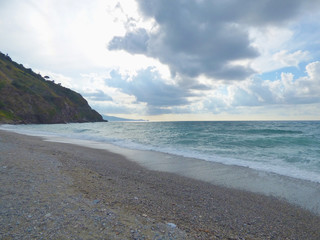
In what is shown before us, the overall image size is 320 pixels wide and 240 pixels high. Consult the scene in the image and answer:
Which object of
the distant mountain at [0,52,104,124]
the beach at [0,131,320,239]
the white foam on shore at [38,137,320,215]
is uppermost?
the distant mountain at [0,52,104,124]

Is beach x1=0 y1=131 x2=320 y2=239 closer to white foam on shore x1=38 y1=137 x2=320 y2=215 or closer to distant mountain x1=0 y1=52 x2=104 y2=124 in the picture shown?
white foam on shore x1=38 y1=137 x2=320 y2=215

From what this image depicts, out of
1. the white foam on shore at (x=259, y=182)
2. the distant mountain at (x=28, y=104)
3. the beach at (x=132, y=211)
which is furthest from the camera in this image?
the distant mountain at (x=28, y=104)

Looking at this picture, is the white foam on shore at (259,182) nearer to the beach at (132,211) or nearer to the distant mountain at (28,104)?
the beach at (132,211)

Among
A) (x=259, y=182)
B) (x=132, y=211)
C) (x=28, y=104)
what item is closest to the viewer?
(x=132, y=211)

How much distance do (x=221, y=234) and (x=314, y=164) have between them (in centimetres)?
1315

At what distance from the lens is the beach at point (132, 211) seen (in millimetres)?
3605

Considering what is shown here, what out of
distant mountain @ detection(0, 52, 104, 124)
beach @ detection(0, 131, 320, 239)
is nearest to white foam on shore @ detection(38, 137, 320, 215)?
beach @ detection(0, 131, 320, 239)

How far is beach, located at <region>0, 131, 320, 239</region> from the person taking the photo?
11.8 feet

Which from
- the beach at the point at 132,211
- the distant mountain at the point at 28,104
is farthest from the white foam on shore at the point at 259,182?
the distant mountain at the point at 28,104

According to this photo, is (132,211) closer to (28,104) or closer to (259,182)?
(259,182)

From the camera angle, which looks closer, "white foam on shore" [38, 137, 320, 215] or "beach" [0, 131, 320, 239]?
"beach" [0, 131, 320, 239]

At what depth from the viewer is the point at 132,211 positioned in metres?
4.69

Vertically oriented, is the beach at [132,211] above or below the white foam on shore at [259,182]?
above

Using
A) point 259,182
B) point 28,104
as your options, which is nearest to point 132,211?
point 259,182
